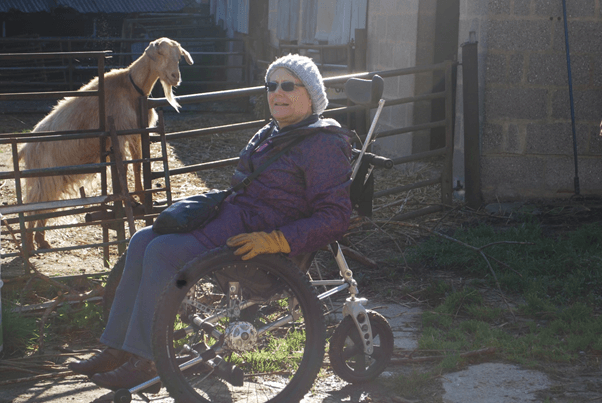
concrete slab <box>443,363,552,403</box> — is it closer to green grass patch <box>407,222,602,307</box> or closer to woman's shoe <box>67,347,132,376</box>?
green grass patch <box>407,222,602,307</box>

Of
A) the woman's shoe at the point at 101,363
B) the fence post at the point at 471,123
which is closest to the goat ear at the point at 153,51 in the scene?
the fence post at the point at 471,123

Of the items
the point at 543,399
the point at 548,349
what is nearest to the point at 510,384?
the point at 543,399

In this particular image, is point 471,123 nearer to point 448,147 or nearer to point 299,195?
point 448,147

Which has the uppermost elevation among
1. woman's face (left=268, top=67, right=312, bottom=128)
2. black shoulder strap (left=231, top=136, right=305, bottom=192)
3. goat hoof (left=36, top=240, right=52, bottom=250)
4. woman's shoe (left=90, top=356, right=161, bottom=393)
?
woman's face (left=268, top=67, right=312, bottom=128)

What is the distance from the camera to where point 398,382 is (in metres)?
3.67

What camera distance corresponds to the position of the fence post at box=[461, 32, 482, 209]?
7055 millimetres

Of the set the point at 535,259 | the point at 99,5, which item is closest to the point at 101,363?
the point at 535,259

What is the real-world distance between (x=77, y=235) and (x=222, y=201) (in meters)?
3.70

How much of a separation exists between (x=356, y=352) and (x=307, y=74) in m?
1.40

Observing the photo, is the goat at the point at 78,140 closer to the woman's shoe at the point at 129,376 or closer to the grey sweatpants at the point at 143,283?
the grey sweatpants at the point at 143,283

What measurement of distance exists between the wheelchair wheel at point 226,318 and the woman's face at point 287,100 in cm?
74

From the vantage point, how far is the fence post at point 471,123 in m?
7.05

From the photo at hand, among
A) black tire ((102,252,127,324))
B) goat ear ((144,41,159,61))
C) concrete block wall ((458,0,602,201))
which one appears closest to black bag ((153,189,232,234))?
black tire ((102,252,127,324))

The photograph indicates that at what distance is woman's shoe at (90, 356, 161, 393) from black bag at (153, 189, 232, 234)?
590mm
